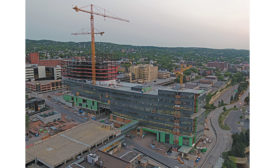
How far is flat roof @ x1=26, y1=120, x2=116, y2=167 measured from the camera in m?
16.8

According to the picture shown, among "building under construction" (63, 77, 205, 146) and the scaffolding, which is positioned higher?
the scaffolding

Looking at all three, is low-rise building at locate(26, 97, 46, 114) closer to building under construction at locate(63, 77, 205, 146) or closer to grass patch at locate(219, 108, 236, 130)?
building under construction at locate(63, 77, 205, 146)

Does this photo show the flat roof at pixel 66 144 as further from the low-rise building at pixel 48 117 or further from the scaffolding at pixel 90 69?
the scaffolding at pixel 90 69

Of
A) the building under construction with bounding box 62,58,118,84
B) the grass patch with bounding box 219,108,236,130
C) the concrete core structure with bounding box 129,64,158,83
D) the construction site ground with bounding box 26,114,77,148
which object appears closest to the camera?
the construction site ground with bounding box 26,114,77,148

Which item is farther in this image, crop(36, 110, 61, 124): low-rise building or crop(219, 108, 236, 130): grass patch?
crop(36, 110, 61, 124): low-rise building

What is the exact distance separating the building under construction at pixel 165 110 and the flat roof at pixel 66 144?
15.8 ft

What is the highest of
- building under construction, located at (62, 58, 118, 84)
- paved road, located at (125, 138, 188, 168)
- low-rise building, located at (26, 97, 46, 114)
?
building under construction, located at (62, 58, 118, 84)

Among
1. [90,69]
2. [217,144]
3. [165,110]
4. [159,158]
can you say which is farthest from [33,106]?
[217,144]

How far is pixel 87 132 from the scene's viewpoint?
21.7 m

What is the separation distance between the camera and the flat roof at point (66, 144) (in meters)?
16.8

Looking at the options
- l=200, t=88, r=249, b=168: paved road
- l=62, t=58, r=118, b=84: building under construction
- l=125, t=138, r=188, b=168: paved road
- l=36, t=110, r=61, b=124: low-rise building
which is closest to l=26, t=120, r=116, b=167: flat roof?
l=125, t=138, r=188, b=168: paved road

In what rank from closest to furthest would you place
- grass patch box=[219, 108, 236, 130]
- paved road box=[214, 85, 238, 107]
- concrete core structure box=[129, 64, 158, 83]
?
grass patch box=[219, 108, 236, 130] < paved road box=[214, 85, 238, 107] < concrete core structure box=[129, 64, 158, 83]

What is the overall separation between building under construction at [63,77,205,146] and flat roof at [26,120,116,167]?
15.8 feet

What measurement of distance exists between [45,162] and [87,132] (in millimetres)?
6045
